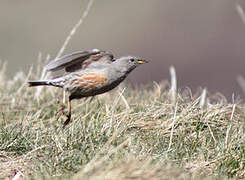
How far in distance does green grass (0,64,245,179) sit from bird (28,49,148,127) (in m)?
0.23

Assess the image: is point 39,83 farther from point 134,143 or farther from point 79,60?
point 134,143

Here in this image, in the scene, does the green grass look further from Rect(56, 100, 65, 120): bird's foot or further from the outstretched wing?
the outstretched wing

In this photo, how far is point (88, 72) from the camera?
310 inches

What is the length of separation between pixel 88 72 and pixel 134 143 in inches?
80.9

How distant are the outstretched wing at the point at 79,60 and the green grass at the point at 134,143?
54 centimetres

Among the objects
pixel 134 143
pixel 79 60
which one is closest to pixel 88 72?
pixel 79 60

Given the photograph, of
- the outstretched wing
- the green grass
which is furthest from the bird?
the green grass

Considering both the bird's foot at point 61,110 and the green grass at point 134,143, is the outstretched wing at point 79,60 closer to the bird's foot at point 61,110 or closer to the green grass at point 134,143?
the bird's foot at point 61,110

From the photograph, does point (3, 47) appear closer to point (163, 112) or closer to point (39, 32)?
point (39, 32)

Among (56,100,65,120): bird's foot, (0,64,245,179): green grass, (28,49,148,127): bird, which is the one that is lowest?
(0,64,245,179): green grass

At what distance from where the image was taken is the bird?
7695 millimetres

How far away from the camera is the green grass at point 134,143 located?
511 cm

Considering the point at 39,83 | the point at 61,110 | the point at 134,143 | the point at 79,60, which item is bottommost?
the point at 134,143

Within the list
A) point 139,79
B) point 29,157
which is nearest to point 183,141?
point 29,157
